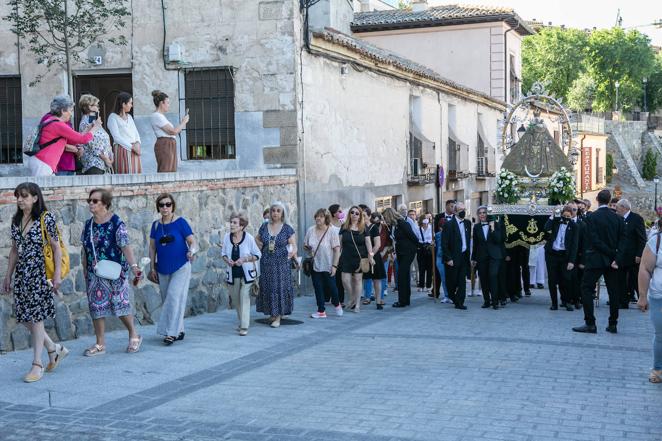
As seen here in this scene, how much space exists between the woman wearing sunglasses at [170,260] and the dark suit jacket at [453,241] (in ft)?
19.1

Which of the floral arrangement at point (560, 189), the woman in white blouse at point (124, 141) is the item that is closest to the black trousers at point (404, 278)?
the floral arrangement at point (560, 189)

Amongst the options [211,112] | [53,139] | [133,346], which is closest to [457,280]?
[211,112]

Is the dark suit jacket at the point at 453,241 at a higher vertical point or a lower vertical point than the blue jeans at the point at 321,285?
higher

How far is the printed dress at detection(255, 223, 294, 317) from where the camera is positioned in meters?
11.6

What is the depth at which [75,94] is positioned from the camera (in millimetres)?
16906

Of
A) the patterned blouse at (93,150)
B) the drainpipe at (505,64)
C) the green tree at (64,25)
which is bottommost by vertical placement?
the patterned blouse at (93,150)

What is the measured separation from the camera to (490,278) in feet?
47.7

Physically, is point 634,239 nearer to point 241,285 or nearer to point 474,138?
point 241,285

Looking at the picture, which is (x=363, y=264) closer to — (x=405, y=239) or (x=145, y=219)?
(x=405, y=239)

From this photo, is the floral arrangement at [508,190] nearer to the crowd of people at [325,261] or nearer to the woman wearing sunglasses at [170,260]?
the crowd of people at [325,261]

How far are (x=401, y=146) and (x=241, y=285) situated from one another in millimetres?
12252

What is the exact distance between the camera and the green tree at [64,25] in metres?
15.1

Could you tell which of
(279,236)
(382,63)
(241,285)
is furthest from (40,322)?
(382,63)

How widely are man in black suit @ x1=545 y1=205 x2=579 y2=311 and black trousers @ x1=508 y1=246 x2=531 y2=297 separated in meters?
1.13
